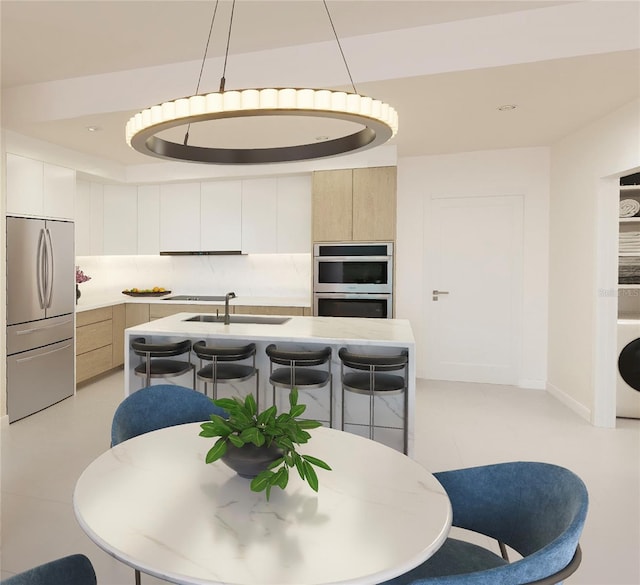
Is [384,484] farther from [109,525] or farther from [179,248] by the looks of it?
[179,248]

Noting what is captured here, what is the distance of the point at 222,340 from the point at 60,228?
7.18 feet

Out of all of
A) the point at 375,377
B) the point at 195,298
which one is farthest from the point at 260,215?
the point at 375,377

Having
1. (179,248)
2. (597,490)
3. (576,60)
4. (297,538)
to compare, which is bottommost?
(597,490)

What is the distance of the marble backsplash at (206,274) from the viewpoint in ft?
19.5

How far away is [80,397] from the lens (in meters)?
4.71

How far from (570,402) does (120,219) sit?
572 centimetres

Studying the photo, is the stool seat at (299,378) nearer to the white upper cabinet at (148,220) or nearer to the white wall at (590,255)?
the white wall at (590,255)

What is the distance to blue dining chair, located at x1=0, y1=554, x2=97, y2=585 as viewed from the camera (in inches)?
48.1

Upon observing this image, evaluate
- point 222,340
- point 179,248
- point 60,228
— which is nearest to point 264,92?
point 222,340

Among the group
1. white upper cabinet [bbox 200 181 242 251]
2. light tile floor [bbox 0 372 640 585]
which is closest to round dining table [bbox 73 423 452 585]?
light tile floor [bbox 0 372 640 585]

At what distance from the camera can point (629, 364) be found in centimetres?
402

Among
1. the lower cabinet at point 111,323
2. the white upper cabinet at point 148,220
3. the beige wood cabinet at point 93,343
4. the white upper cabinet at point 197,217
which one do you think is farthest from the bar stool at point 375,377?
the white upper cabinet at point 148,220

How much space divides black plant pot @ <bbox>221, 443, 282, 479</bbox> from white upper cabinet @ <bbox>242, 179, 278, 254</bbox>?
437 centimetres

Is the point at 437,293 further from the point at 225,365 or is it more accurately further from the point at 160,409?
the point at 160,409
